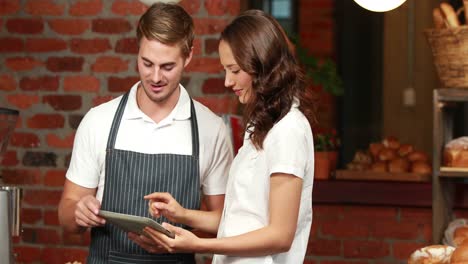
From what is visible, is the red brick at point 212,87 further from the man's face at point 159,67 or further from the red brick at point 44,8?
the man's face at point 159,67

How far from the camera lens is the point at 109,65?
13.4ft

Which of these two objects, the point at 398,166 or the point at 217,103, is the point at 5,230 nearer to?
the point at 217,103

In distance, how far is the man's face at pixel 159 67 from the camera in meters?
2.66

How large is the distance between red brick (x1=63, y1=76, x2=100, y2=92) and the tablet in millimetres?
1617

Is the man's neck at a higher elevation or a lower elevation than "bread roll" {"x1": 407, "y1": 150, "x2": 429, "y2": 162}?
higher

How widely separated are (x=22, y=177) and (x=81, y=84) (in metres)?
0.47

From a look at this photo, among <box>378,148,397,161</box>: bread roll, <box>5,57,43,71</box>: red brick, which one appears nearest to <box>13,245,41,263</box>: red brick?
<box>5,57,43,71</box>: red brick

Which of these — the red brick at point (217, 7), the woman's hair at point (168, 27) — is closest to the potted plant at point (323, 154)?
the red brick at point (217, 7)

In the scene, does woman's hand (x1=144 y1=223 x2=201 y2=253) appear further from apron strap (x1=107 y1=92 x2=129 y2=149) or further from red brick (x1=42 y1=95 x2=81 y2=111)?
A: red brick (x1=42 y1=95 x2=81 y2=111)

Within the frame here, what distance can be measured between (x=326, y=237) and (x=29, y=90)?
137 centimetres

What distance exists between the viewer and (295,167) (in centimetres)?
233

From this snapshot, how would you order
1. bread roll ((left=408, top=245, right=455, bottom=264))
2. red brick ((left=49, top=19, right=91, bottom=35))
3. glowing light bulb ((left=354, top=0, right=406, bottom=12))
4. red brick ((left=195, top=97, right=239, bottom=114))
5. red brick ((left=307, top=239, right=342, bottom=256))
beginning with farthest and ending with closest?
red brick ((left=307, top=239, right=342, bottom=256)) → red brick ((left=49, top=19, right=91, bottom=35)) → red brick ((left=195, top=97, right=239, bottom=114)) → bread roll ((left=408, top=245, right=455, bottom=264)) → glowing light bulb ((left=354, top=0, right=406, bottom=12))

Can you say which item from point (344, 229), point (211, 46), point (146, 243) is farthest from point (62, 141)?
point (146, 243)

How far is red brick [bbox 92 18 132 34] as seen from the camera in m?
4.05
